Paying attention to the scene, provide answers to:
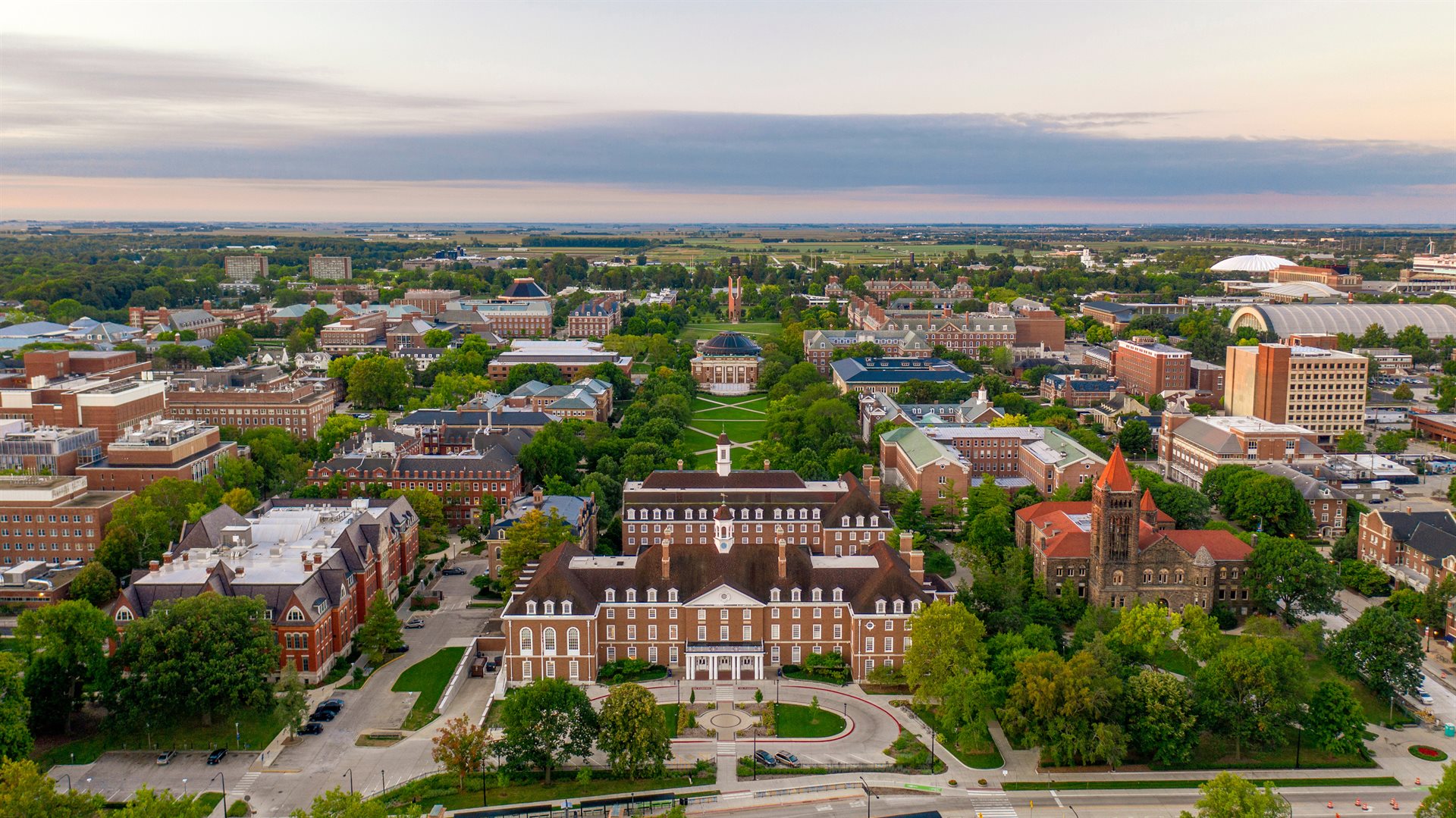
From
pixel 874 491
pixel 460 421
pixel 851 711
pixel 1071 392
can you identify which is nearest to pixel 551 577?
pixel 851 711

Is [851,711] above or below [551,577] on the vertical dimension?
below

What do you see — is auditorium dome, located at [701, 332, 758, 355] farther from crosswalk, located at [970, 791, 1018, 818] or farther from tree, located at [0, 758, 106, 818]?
tree, located at [0, 758, 106, 818]

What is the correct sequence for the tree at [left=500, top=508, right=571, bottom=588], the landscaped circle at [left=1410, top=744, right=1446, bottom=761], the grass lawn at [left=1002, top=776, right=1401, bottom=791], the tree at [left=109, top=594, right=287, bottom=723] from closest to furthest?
the grass lawn at [left=1002, top=776, right=1401, bottom=791]
the landscaped circle at [left=1410, top=744, right=1446, bottom=761]
the tree at [left=109, top=594, right=287, bottom=723]
the tree at [left=500, top=508, right=571, bottom=588]

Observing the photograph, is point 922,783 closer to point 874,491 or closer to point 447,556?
point 874,491

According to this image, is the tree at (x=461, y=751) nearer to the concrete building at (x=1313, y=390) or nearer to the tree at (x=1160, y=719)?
the tree at (x=1160, y=719)

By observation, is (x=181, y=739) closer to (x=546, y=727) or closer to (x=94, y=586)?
(x=546, y=727)

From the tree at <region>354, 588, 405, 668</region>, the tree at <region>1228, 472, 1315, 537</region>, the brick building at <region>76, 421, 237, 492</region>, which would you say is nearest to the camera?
the tree at <region>354, 588, 405, 668</region>

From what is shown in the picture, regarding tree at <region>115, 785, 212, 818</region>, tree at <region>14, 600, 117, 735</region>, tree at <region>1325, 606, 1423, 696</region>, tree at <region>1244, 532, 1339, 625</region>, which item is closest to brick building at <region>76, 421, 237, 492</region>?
tree at <region>14, 600, 117, 735</region>
